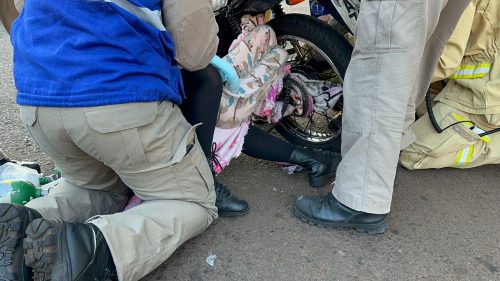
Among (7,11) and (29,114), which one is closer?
(29,114)

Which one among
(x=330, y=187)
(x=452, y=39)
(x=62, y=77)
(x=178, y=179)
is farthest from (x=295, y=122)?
(x=62, y=77)

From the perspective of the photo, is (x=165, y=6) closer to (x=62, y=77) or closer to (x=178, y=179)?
(x=62, y=77)

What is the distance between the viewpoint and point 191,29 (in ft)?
4.86

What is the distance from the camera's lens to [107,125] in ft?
4.46

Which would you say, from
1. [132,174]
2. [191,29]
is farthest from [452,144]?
[132,174]

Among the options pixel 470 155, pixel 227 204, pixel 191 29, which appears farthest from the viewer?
pixel 470 155

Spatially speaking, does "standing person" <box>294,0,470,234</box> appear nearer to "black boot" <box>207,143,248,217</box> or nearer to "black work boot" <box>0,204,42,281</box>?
"black boot" <box>207,143,248,217</box>

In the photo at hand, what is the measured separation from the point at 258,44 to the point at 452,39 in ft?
2.85

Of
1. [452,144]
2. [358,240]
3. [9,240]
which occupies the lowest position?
[358,240]

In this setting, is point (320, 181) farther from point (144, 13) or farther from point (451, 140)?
point (144, 13)

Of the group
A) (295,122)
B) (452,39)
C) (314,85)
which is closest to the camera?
(452,39)

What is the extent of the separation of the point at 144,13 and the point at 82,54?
0.75ft

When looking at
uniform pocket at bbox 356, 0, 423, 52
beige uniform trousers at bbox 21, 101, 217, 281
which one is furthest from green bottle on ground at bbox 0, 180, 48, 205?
uniform pocket at bbox 356, 0, 423, 52

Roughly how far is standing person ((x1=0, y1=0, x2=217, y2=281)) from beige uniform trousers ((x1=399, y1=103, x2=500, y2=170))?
1.22m
